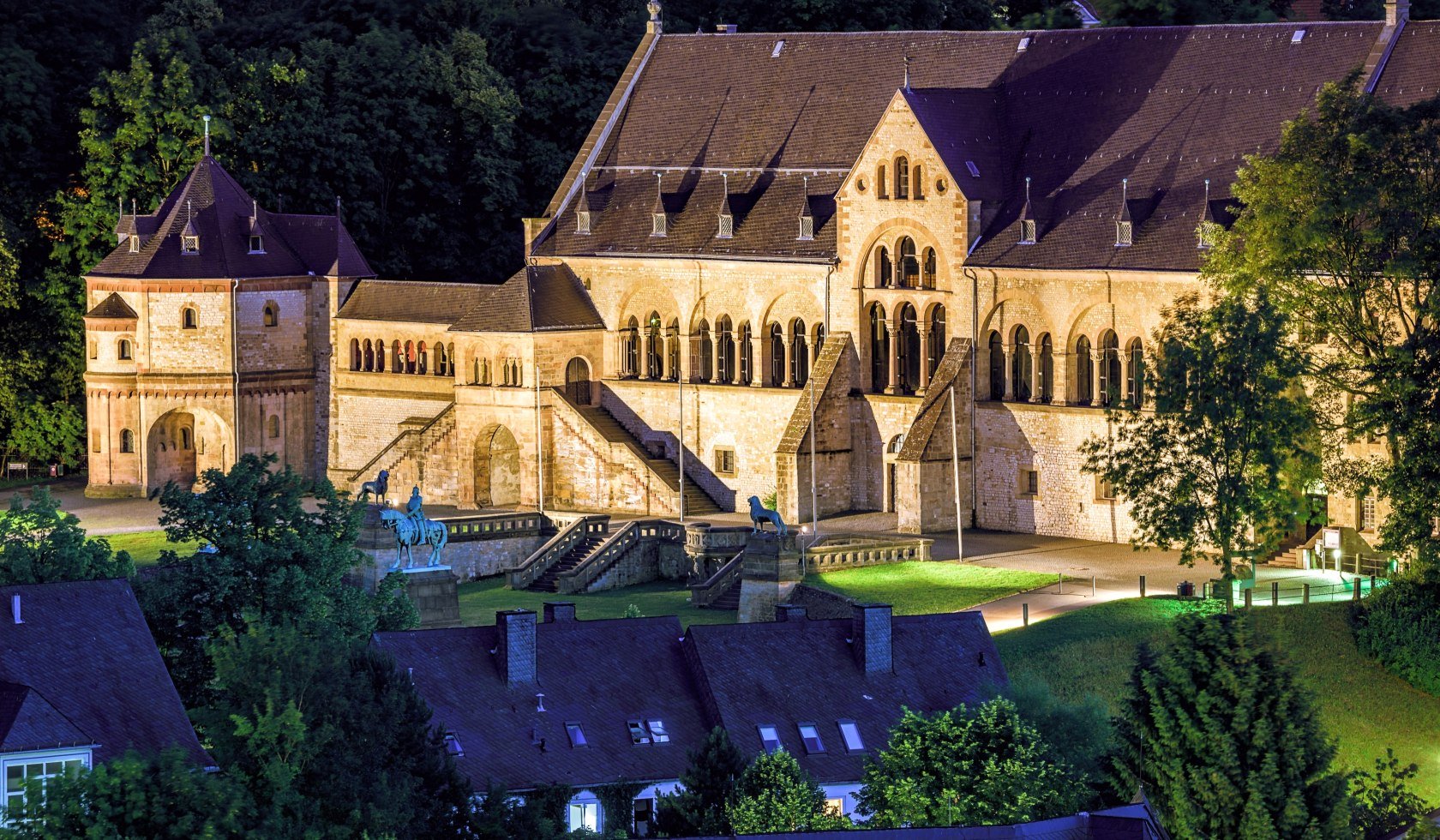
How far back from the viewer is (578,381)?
11775 cm

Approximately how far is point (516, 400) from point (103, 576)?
1307 inches

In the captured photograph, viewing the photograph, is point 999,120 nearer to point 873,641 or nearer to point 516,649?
point 873,641

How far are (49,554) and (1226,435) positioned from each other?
93.7ft

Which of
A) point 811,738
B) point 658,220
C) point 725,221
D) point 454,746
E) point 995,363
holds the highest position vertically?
point 658,220

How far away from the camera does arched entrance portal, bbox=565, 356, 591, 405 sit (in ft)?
385

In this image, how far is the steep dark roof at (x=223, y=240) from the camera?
12381 centimetres

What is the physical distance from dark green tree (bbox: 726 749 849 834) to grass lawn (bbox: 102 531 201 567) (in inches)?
1558

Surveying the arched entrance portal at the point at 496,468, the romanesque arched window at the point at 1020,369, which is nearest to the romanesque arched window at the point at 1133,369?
the romanesque arched window at the point at 1020,369

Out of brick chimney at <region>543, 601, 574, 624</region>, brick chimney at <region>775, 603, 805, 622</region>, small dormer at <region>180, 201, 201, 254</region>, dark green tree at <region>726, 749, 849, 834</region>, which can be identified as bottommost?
dark green tree at <region>726, 749, 849, 834</region>

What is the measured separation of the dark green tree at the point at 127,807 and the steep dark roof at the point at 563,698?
1138 centimetres

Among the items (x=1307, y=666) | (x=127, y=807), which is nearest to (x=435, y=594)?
(x=1307, y=666)

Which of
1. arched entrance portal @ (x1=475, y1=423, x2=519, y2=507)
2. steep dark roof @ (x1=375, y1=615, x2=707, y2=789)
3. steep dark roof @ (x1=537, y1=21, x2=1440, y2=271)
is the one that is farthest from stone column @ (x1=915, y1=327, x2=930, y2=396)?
steep dark roof @ (x1=375, y1=615, x2=707, y2=789)

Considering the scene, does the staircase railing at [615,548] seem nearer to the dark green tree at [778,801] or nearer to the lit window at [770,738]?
the lit window at [770,738]

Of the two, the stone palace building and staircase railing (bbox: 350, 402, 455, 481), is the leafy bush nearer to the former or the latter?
the stone palace building
